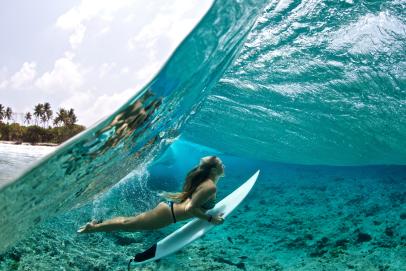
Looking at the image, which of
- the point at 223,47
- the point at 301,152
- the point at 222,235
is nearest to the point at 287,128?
the point at 301,152

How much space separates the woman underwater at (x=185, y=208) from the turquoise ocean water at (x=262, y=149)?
83 centimetres

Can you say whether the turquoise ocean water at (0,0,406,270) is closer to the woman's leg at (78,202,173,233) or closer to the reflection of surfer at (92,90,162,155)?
the reflection of surfer at (92,90,162,155)

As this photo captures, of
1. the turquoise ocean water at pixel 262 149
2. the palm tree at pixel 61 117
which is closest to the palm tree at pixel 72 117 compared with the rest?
the palm tree at pixel 61 117

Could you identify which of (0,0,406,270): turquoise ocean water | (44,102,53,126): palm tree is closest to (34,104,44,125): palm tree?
(44,102,53,126): palm tree

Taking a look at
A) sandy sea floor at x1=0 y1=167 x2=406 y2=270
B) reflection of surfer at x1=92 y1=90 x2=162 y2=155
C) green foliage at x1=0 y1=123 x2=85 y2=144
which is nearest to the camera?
reflection of surfer at x1=92 y1=90 x2=162 y2=155

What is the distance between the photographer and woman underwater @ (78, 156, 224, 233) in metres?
4.95

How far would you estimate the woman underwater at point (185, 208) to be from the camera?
495 centimetres

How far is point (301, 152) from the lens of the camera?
14148mm

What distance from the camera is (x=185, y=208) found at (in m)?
5.02

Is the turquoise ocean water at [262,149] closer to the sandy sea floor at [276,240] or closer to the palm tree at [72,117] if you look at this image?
the sandy sea floor at [276,240]

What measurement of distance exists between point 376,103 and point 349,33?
310cm

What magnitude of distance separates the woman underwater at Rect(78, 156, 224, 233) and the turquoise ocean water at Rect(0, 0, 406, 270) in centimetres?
83

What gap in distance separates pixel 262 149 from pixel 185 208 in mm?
9961

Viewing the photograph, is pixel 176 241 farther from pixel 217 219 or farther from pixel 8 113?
pixel 8 113
